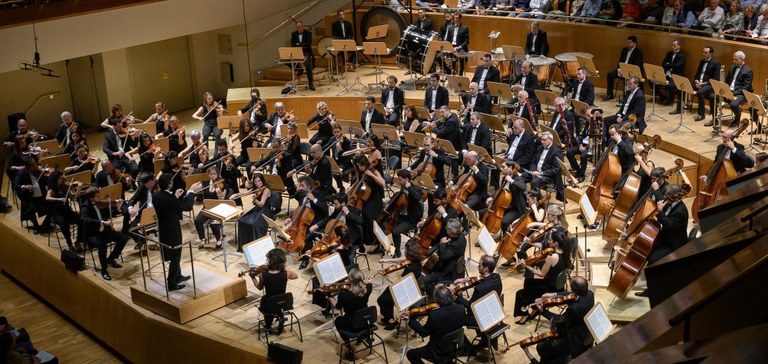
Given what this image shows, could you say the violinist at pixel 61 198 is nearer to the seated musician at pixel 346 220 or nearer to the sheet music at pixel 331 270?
the seated musician at pixel 346 220

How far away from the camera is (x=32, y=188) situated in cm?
1187

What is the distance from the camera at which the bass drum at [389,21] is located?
16.6 m

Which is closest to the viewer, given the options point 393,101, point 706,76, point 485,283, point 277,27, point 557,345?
point 557,345

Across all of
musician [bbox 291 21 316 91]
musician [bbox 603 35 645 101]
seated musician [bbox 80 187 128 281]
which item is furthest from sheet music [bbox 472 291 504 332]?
musician [bbox 291 21 316 91]

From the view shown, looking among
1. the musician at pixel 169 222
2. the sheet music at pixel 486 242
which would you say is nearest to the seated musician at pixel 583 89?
the sheet music at pixel 486 242

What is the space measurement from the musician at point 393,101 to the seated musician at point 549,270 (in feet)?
18.2

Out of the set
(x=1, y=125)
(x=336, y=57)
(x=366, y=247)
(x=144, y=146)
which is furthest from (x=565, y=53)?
(x=1, y=125)

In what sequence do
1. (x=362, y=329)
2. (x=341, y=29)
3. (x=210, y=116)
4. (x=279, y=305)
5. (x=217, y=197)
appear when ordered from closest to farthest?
1. (x=362, y=329)
2. (x=279, y=305)
3. (x=217, y=197)
4. (x=210, y=116)
5. (x=341, y=29)

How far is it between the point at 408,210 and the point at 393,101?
379 centimetres

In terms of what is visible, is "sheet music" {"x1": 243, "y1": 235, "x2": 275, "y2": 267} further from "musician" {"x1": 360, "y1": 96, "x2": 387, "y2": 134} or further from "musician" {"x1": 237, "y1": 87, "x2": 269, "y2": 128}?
"musician" {"x1": 237, "y1": 87, "x2": 269, "y2": 128}

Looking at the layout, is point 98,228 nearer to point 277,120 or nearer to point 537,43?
point 277,120

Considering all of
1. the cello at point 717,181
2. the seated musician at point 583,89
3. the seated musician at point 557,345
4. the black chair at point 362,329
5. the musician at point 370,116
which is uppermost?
the seated musician at point 583,89

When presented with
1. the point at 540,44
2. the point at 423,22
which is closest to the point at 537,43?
the point at 540,44

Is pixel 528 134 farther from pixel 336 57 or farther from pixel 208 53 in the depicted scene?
pixel 208 53
